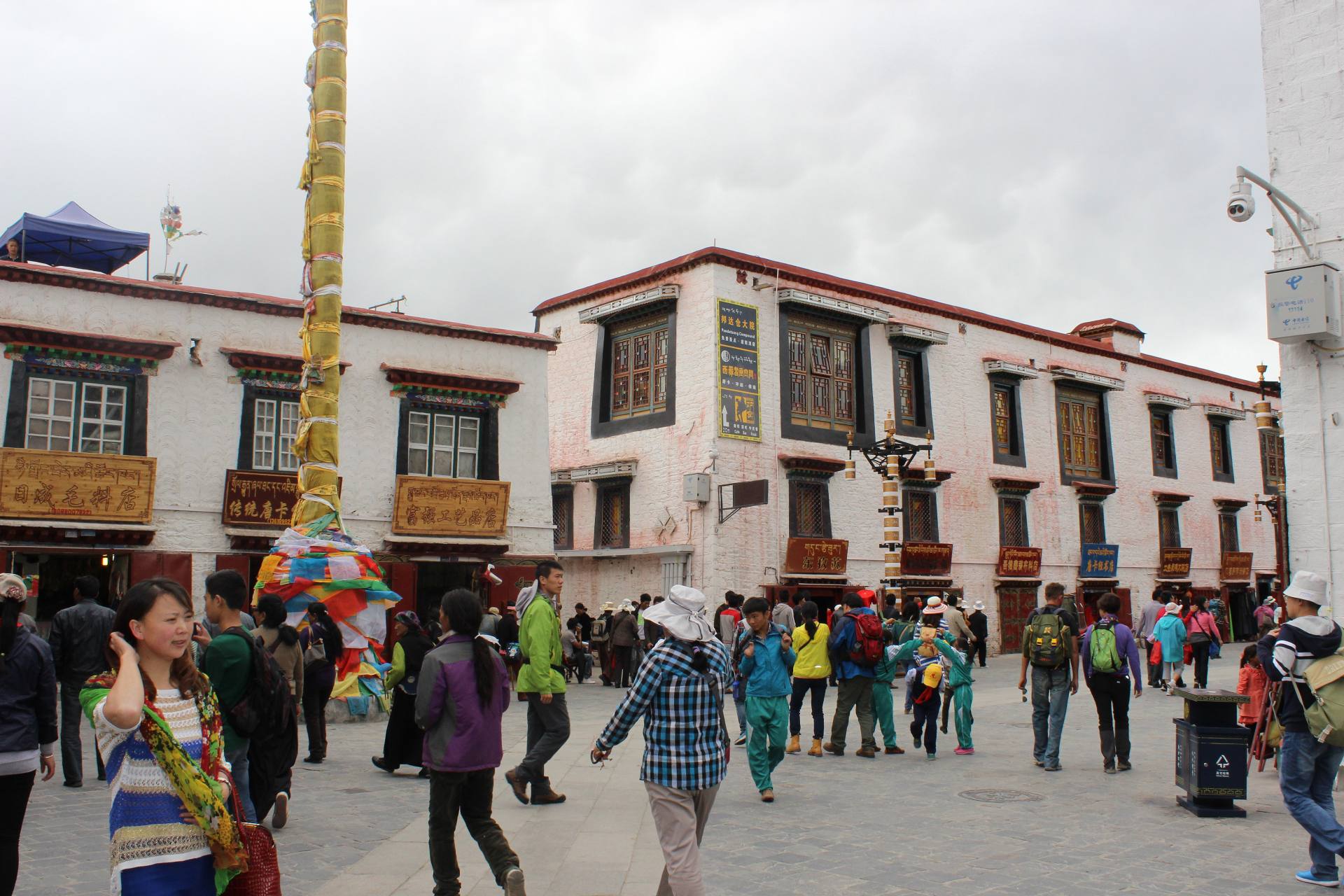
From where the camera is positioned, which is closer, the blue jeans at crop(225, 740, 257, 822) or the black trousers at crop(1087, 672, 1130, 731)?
the blue jeans at crop(225, 740, 257, 822)

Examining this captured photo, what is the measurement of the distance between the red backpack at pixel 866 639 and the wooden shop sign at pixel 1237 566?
3093 centimetres

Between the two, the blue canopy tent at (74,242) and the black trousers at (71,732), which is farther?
the blue canopy tent at (74,242)

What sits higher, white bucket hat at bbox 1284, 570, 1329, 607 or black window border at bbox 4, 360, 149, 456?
black window border at bbox 4, 360, 149, 456

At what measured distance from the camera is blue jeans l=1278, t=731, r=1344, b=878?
22.0 ft

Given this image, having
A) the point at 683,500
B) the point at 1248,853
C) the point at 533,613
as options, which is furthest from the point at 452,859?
the point at 683,500

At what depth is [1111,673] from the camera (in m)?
10.8

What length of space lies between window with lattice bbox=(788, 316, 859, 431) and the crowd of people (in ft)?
43.4

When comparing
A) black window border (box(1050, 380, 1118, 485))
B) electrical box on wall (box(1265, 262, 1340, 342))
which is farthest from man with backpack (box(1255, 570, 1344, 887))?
black window border (box(1050, 380, 1118, 485))

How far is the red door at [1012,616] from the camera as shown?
30.8 m

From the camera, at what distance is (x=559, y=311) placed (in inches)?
1173

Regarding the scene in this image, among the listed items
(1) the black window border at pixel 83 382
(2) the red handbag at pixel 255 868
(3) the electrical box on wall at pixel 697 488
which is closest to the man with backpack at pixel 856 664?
(2) the red handbag at pixel 255 868

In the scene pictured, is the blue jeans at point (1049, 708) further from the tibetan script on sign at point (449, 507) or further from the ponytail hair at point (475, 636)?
the tibetan script on sign at point (449, 507)

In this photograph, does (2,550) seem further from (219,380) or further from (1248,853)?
(1248,853)

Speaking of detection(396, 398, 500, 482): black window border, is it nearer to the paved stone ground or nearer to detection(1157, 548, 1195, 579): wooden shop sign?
the paved stone ground
